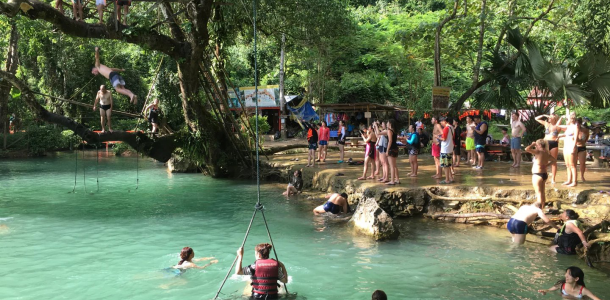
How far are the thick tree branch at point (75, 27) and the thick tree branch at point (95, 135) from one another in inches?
94.8

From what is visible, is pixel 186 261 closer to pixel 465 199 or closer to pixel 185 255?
pixel 185 255

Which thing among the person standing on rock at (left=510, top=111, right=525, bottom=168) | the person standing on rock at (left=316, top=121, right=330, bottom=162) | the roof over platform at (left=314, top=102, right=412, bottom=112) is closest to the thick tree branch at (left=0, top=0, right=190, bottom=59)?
the person standing on rock at (left=316, top=121, right=330, bottom=162)

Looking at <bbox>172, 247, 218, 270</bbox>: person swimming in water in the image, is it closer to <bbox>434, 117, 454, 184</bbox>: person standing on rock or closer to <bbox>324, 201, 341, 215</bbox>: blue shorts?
<bbox>324, 201, 341, 215</bbox>: blue shorts

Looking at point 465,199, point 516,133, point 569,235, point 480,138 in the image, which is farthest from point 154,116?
point 569,235

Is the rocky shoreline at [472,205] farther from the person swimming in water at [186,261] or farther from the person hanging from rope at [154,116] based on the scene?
the person hanging from rope at [154,116]

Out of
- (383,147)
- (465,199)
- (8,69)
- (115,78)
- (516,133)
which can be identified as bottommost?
(465,199)

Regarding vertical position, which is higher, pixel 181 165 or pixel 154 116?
pixel 154 116

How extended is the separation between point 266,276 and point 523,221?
5734mm

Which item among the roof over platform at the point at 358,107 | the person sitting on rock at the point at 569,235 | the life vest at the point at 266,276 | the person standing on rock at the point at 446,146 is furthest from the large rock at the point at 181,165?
the person sitting on rock at the point at 569,235

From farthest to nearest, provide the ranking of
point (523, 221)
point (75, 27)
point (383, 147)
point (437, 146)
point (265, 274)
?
point (75, 27) → point (437, 146) → point (383, 147) → point (523, 221) → point (265, 274)

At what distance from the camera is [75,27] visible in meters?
14.4

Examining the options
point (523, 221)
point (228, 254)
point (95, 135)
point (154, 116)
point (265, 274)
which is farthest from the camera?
point (154, 116)

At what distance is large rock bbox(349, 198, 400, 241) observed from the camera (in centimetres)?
1069

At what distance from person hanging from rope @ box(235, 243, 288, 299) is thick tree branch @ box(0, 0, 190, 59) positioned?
1040cm
